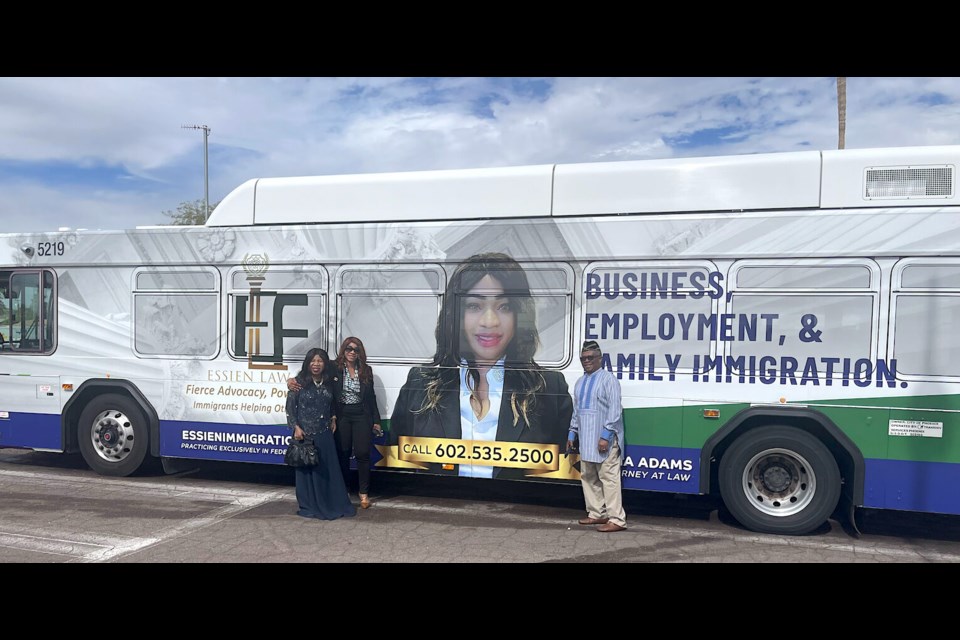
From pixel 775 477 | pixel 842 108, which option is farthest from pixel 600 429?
pixel 842 108

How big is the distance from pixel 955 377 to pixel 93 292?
29.0 ft

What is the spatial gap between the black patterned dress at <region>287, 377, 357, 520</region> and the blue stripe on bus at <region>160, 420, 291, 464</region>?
84 centimetres

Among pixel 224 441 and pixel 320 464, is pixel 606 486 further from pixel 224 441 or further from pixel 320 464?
pixel 224 441

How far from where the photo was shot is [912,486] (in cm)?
581

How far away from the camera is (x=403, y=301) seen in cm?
710

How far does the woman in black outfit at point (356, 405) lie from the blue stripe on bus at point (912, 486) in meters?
4.54

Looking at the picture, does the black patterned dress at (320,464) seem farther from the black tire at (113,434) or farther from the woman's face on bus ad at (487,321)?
the black tire at (113,434)

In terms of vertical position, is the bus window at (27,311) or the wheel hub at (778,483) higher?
the bus window at (27,311)

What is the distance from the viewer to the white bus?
230 inches

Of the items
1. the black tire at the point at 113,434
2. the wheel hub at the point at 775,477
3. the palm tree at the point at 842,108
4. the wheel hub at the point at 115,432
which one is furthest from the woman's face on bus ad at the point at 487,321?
the palm tree at the point at 842,108

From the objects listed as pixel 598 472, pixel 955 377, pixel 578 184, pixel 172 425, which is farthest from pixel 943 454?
pixel 172 425

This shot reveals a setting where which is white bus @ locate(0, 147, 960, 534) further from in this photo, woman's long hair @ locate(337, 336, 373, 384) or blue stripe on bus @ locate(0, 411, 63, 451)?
woman's long hair @ locate(337, 336, 373, 384)

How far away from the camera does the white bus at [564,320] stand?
585 centimetres

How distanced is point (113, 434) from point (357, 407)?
3.46m
